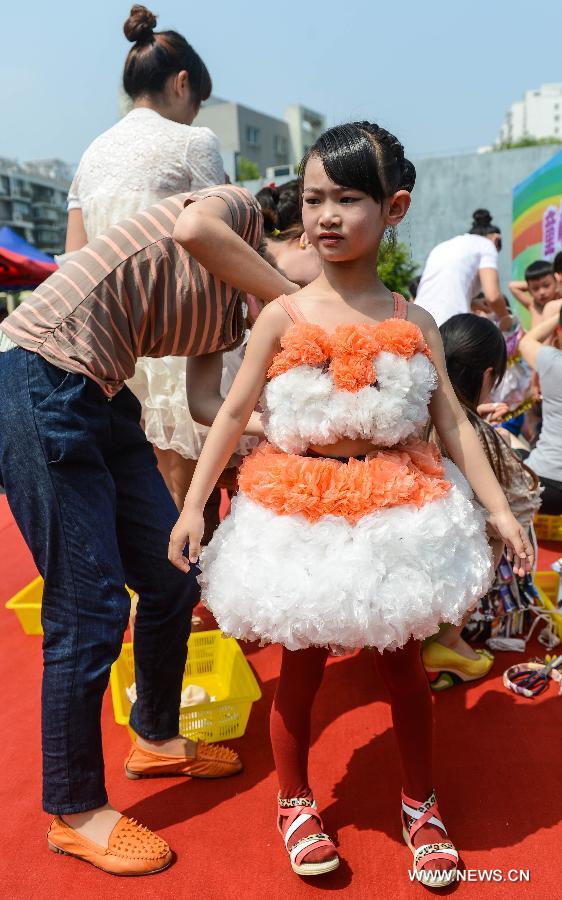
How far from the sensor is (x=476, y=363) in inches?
95.8

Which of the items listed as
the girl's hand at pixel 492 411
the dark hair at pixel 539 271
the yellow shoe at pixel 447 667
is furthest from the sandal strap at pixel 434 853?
the dark hair at pixel 539 271

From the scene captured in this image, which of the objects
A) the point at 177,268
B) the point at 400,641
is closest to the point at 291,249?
the point at 177,268

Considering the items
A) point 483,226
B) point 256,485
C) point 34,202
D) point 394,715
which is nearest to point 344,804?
point 394,715

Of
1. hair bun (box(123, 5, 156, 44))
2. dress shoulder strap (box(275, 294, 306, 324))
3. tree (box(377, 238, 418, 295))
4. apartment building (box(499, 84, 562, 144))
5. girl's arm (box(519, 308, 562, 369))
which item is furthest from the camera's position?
apartment building (box(499, 84, 562, 144))

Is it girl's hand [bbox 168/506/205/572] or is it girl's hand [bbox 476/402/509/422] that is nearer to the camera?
girl's hand [bbox 168/506/205/572]

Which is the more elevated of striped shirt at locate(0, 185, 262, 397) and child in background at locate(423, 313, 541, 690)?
striped shirt at locate(0, 185, 262, 397)

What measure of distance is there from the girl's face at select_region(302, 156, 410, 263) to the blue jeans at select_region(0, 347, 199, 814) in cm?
61

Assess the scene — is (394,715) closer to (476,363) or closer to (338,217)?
(338,217)

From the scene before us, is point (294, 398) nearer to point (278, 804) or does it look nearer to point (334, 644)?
point (334, 644)

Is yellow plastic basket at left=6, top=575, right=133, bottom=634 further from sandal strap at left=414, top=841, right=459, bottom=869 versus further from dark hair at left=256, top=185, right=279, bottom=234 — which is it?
sandal strap at left=414, top=841, right=459, bottom=869

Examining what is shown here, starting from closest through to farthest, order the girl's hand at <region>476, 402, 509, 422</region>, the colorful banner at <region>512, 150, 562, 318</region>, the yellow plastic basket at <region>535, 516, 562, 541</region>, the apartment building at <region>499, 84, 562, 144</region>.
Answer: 1. the girl's hand at <region>476, 402, 509, 422</region>
2. the yellow plastic basket at <region>535, 516, 562, 541</region>
3. the colorful banner at <region>512, 150, 562, 318</region>
4. the apartment building at <region>499, 84, 562, 144</region>

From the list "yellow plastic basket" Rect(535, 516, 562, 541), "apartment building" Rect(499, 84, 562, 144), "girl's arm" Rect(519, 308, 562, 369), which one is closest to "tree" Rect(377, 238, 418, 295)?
"girl's arm" Rect(519, 308, 562, 369)

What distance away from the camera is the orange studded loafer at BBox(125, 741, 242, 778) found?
2.02 meters

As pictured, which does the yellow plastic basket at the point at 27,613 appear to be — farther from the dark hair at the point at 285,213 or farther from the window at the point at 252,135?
the window at the point at 252,135
